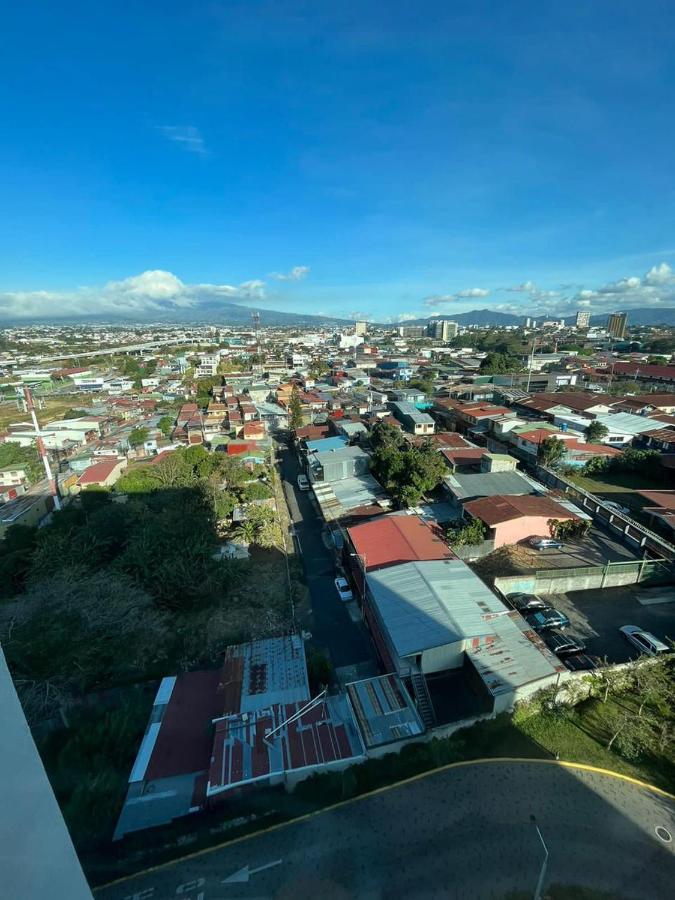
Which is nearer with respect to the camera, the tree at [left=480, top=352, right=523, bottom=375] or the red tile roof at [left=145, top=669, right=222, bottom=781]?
the red tile roof at [left=145, top=669, right=222, bottom=781]

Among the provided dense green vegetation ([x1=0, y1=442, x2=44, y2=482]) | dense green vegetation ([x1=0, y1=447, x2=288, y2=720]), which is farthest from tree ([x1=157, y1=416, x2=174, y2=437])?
dense green vegetation ([x1=0, y1=447, x2=288, y2=720])

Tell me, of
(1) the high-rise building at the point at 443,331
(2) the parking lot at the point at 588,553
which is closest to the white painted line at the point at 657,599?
(2) the parking lot at the point at 588,553

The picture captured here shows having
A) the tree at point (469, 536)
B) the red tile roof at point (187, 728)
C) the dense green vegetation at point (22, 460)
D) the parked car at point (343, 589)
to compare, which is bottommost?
the dense green vegetation at point (22, 460)

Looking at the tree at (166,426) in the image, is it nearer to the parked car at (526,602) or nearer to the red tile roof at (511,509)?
the red tile roof at (511,509)

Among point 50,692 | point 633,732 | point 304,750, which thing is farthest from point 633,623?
point 50,692

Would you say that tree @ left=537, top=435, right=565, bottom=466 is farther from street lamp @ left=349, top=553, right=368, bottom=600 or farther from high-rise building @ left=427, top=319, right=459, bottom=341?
high-rise building @ left=427, top=319, right=459, bottom=341

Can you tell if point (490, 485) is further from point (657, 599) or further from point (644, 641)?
point (644, 641)

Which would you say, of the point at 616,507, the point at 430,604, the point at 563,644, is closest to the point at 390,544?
the point at 430,604
